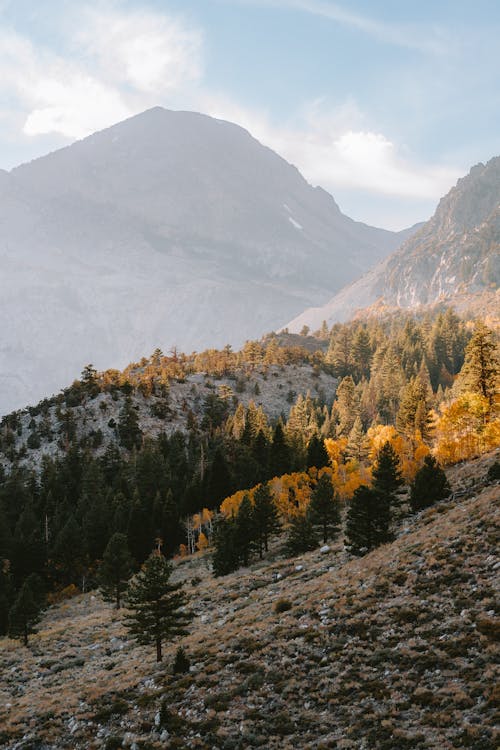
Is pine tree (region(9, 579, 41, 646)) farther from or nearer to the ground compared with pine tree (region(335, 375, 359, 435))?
nearer to the ground

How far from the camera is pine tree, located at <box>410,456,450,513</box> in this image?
169 ft

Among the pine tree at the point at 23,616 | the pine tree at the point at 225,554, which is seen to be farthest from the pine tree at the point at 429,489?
the pine tree at the point at 23,616

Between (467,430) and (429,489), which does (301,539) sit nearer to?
(429,489)

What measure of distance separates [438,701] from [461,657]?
2.82 metres

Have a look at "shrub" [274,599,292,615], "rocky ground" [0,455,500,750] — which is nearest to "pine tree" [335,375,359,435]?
"rocky ground" [0,455,500,750]

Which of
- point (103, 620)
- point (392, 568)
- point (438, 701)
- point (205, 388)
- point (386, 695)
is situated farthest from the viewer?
point (205, 388)

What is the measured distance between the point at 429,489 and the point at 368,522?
10920mm

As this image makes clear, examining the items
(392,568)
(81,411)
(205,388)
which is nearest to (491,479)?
(392,568)

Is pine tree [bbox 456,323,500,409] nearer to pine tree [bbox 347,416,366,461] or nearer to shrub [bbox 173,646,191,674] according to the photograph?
pine tree [bbox 347,416,366,461]

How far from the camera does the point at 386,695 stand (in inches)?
770

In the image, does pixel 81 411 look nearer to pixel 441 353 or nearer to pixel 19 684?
pixel 19 684

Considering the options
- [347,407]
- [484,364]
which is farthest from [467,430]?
[347,407]

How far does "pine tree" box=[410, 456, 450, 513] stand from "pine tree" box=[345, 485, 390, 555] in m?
8.62

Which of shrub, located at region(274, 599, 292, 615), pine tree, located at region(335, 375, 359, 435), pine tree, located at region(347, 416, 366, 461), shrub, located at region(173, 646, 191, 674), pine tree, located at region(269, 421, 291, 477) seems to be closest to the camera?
shrub, located at region(173, 646, 191, 674)
